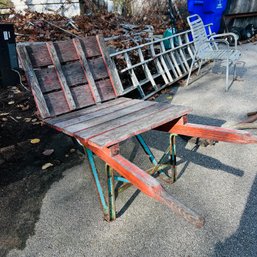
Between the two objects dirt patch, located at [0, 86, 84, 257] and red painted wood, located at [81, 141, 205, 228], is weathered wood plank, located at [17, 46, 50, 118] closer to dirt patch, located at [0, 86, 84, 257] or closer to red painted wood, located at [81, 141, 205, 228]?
dirt patch, located at [0, 86, 84, 257]

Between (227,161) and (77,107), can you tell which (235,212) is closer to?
(227,161)

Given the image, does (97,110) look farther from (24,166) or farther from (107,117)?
(24,166)

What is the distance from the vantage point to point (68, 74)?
9.01 feet

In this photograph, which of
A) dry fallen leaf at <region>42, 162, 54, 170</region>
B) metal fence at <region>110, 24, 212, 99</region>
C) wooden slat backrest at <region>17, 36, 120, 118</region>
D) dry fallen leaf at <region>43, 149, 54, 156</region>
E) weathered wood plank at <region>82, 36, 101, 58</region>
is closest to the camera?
wooden slat backrest at <region>17, 36, 120, 118</region>

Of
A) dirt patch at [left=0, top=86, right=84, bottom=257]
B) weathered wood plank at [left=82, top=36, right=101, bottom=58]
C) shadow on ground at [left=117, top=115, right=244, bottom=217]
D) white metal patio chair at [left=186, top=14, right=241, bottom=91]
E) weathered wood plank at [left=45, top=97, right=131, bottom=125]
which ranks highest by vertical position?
weathered wood plank at [left=82, top=36, right=101, bottom=58]

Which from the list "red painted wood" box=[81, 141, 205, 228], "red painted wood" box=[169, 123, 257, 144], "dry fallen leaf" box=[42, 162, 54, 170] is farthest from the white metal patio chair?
"red painted wood" box=[81, 141, 205, 228]

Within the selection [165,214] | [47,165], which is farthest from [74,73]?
[165,214]

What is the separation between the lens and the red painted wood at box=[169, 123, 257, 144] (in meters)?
1.81

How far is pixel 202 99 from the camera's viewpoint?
4684mm

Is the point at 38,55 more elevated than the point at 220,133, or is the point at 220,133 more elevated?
the point at 38,55

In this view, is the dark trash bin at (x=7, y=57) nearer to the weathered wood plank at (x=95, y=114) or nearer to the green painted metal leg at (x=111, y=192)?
the weathered wood plank at (x=95, y=114)

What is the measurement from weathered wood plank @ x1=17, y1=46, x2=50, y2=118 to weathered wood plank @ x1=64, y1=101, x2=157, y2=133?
1.51 feet

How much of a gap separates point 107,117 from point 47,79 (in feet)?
2.57

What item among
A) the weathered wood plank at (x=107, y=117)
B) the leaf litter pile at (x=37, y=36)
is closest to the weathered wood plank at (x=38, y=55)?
the weathered wood plank at (x=107, y=117)
